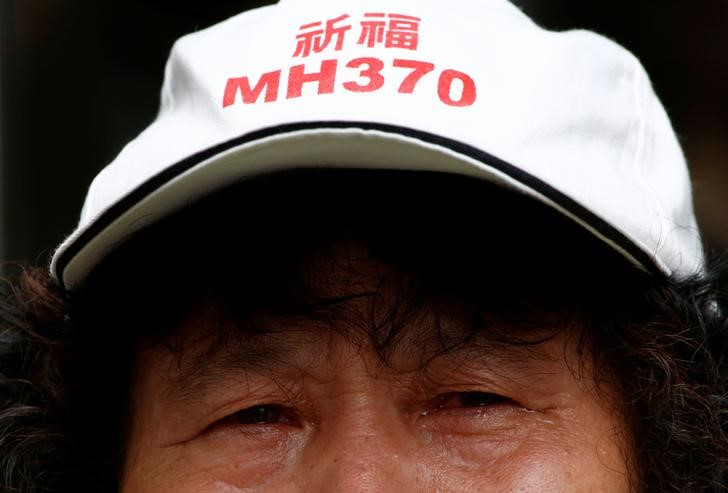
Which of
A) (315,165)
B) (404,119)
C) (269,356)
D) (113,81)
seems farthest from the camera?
(113,81)

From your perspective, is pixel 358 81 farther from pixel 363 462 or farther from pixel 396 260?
pixel 363 462

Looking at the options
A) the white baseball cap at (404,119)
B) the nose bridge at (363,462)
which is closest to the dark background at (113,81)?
the white baseball cap at (404,119)

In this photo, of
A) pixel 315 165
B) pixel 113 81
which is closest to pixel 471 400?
pixel 315 165

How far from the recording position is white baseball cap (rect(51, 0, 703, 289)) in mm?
1388

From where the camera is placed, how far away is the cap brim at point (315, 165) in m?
1.37

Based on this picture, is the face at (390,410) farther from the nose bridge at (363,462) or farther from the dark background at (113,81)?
the dark background at (113,81)

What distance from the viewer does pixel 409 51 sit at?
146 centimetres

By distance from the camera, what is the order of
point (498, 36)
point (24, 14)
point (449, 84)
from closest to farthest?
point (449, 84) → point (498, 36) → point (24, 14)

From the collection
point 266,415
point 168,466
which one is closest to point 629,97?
point 266,415

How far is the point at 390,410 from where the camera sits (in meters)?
1.53

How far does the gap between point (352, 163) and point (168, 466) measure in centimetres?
55

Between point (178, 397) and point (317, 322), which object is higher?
point (317, 322)

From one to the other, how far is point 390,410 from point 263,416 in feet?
0.69

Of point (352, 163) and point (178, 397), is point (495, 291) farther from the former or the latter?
point (178, 397)
